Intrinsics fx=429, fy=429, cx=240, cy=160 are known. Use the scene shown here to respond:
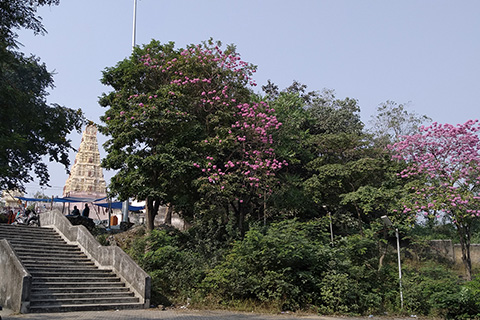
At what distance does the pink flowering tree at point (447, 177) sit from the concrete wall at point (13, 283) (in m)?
13.4

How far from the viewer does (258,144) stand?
18.9 meters

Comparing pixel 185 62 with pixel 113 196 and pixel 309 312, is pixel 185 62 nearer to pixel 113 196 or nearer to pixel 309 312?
pixel 113 196

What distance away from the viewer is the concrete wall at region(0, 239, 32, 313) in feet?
34.6

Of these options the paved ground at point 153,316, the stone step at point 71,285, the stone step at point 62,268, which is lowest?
the paved ground at point 153,316

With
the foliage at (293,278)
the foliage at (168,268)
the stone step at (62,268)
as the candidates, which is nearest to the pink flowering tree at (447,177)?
the foliage at (293,278)

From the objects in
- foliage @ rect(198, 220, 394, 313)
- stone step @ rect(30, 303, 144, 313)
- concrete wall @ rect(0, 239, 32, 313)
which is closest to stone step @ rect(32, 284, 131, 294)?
concrete wall @ rect(0, 239, 32, 313)

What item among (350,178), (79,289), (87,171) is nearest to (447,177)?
(350,178)

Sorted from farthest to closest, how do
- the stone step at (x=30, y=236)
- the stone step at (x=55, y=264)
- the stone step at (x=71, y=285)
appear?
the stone step at (x=30, y=236), the stone step at (x=55, y=264), the stone step at (x=71, y=285)

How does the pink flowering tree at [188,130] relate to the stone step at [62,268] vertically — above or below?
above

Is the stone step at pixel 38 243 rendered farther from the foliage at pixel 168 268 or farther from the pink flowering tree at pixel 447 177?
the pink flowering tree at pixel 447 177

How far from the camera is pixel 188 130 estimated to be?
1797cm

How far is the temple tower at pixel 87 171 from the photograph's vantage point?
4897cm

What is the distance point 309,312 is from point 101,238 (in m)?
9.79

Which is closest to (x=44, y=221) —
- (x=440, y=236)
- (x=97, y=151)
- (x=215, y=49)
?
(x=215, y=49)
